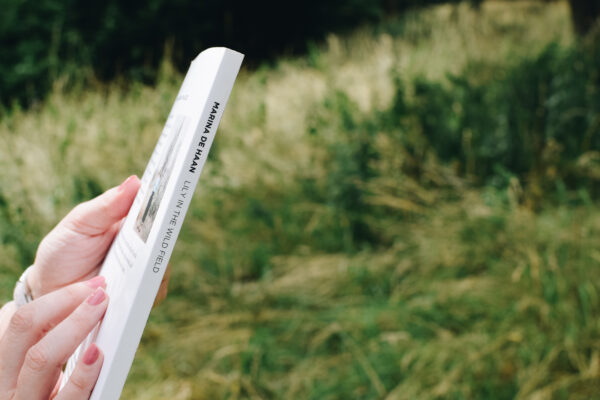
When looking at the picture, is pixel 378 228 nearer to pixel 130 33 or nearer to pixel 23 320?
pixel 23 320

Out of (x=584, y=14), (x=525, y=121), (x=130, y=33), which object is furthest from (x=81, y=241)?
(x=130, y=33)

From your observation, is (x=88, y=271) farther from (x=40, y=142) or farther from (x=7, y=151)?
(x=40, y=142)

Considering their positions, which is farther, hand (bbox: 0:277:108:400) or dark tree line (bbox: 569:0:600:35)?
dark tree line (bbox: 569:0:600:35)

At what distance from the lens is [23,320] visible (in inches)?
29.3

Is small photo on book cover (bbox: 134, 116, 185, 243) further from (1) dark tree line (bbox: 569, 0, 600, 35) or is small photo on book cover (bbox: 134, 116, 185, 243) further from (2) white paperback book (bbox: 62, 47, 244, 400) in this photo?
(1) dark tree line (bbox: 569, 0, 600, 35)

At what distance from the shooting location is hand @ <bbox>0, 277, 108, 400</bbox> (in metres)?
0.65

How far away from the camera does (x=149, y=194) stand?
74cm

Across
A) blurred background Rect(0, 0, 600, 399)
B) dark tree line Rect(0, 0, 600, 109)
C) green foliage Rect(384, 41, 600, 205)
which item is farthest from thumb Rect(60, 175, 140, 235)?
dark tree line Rect(0, 0, 600, 109)

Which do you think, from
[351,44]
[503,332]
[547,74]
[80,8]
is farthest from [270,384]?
[80,8]

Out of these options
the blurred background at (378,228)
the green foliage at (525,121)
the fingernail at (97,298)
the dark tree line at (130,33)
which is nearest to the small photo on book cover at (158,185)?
the fingernail at (97,298)

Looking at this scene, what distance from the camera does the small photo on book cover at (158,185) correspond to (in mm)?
641

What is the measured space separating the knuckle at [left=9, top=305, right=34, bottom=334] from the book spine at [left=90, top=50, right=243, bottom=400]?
23cm

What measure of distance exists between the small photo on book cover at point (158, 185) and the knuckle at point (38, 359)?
0.22 m

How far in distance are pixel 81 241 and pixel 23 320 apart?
332 mm
